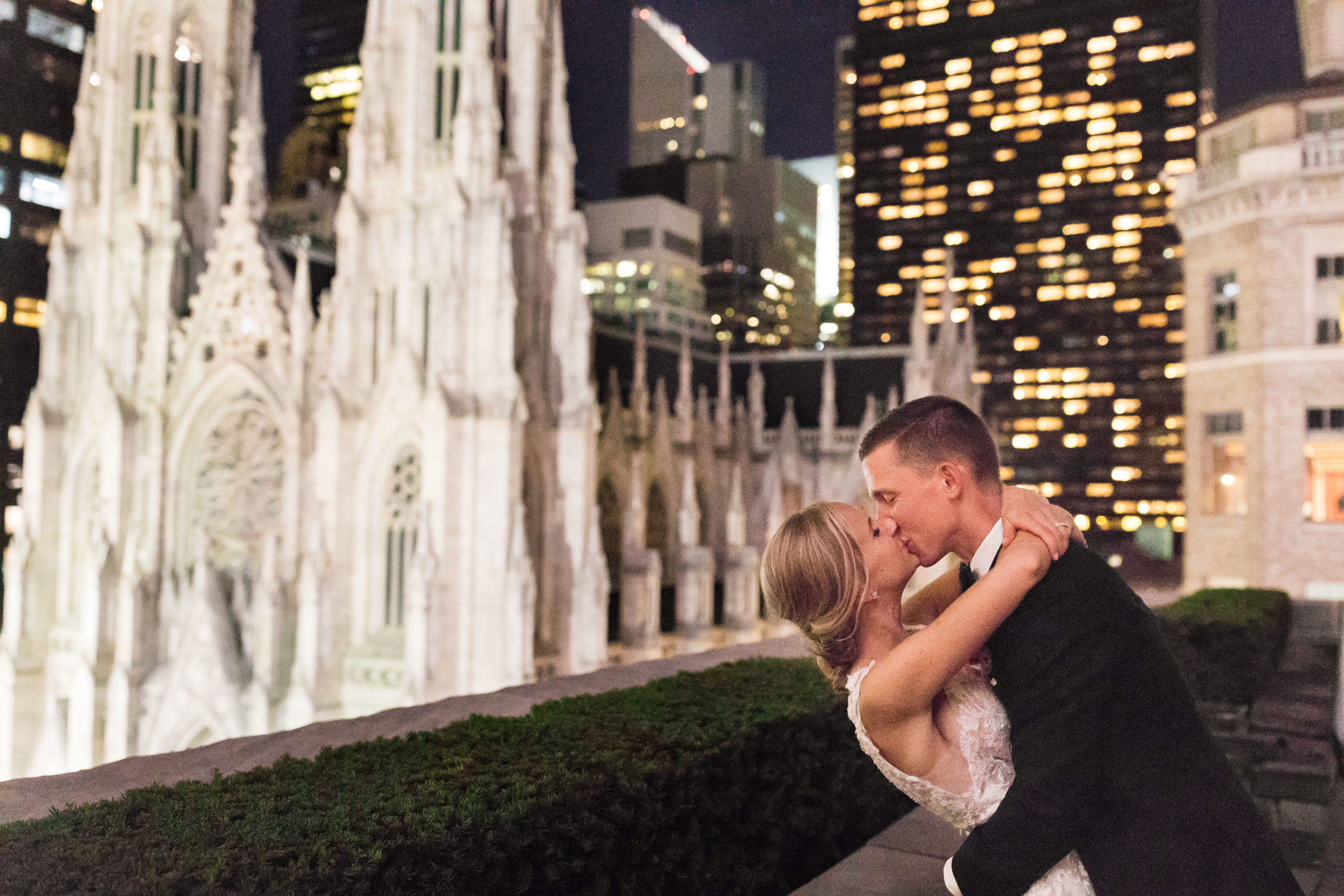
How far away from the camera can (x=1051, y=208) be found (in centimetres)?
13175

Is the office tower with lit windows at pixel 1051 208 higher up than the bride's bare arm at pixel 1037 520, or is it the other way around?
the office tower with lit windows at pixel 1051 208

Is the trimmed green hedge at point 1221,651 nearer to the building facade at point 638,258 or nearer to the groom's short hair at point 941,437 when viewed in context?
the groom's short hair at point 941,437

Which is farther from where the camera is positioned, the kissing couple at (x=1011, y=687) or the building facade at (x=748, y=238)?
the building facade at (x=748, y=238)

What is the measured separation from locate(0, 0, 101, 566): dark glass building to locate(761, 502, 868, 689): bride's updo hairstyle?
5046 cm

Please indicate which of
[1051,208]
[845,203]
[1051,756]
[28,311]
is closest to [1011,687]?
[1051,756]

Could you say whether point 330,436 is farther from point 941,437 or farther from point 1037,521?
point 1037,521

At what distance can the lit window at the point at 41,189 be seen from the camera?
170ft

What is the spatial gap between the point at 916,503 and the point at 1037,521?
0.35 meters

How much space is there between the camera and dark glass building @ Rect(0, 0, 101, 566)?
48.8 metres

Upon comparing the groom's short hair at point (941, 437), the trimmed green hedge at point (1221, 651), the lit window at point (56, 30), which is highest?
the lit window at point (56, 30)

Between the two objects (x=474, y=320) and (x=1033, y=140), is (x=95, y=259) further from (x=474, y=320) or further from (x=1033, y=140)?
(x=1033, y=140)

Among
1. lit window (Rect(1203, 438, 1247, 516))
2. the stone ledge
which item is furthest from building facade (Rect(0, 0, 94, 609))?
the stone ledge


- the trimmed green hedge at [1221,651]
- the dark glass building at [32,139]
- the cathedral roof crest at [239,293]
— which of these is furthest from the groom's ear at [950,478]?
the dark glass building at [32,139]

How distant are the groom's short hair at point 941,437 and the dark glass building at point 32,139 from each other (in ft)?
166
